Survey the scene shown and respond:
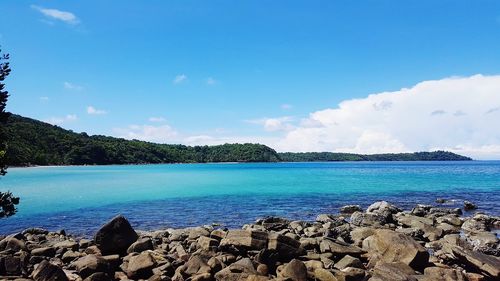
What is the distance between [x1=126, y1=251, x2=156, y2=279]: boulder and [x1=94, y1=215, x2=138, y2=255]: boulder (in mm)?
2659

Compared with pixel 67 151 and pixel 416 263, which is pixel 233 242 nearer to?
pixel 416 263

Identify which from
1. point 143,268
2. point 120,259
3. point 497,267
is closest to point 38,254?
point 120,259

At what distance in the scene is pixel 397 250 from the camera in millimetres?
17562

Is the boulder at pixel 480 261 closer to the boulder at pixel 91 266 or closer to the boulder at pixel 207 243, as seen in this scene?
the boulder at pixel 207 243

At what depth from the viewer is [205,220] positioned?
35.9 metres

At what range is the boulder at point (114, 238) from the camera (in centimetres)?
1941

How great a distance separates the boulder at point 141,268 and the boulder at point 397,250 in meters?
9.96

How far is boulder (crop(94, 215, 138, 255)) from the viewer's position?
63.7 ft

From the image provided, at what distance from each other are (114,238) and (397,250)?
44.2ft

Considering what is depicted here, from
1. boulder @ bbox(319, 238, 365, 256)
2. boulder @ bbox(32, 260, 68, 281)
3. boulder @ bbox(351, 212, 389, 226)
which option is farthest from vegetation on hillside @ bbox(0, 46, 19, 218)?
boulder @ bbox(351, 212, 389, 226)

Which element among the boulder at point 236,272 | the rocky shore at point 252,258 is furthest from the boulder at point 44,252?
the boulder at point 236,272

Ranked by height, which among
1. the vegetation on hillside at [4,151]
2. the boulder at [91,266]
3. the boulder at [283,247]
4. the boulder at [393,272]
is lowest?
the boulder at [91,266]

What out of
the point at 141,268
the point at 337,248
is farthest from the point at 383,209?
the point at 141,268

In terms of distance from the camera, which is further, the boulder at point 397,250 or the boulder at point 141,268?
the boulder at point 397,250
